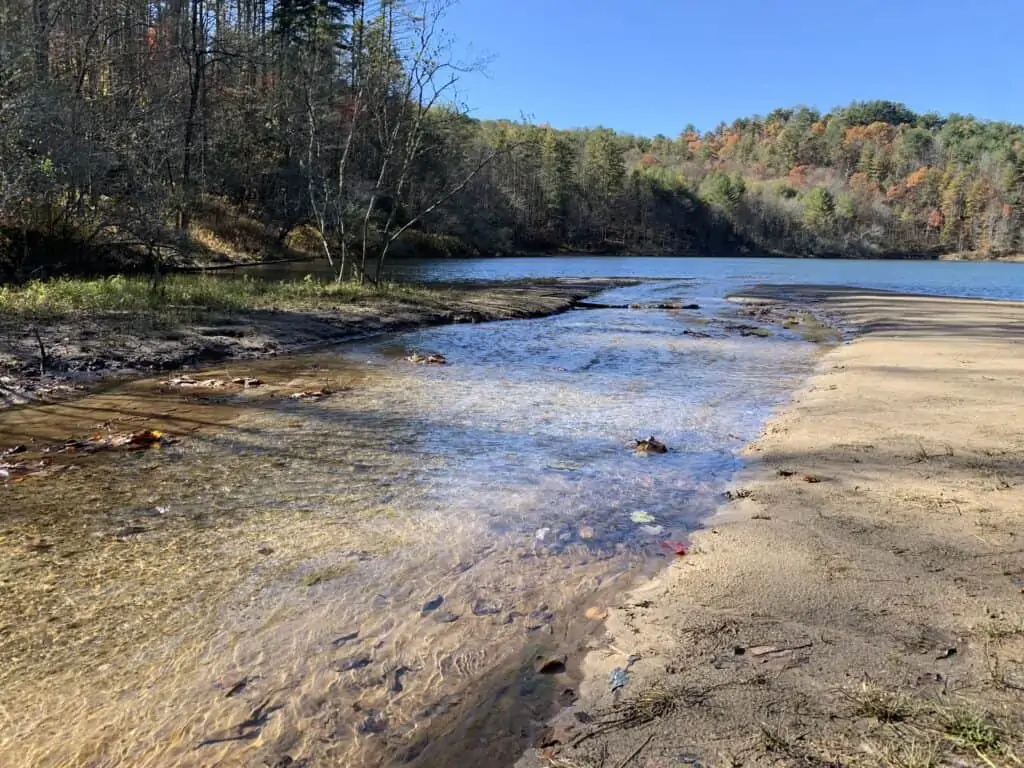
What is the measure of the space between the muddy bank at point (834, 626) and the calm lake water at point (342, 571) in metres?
0.32

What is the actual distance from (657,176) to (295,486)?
111648 millimetres

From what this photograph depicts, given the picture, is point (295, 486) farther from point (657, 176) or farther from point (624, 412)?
point (657, 176)

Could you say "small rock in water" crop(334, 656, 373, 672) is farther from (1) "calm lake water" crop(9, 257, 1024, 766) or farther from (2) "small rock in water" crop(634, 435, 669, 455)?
(2) "small rock in water" crop(634, 435, 669, 455)

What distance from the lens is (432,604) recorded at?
3336mm

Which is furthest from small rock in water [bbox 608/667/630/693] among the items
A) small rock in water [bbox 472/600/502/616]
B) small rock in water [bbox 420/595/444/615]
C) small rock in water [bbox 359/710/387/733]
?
small rock in water [bbox 420/595/444/615]

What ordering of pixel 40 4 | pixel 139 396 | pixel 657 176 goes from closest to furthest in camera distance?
1. pixel 139 396
2. pixel 40 4
3. pixel 657 176

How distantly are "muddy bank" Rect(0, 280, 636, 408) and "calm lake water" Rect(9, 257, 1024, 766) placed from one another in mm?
2945

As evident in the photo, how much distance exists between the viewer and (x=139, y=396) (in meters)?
7.78

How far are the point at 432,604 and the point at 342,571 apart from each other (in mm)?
620

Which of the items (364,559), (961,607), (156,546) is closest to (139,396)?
(156,546)

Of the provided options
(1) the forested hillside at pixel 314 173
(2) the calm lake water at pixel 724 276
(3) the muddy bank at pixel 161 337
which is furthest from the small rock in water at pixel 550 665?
(2) the calm lake water at pixel 724 276

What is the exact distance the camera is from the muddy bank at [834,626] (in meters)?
2.17

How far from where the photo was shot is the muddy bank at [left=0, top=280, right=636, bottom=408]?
8.17 metres

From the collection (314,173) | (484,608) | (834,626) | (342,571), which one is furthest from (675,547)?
(314,173)
